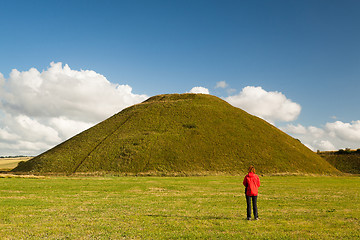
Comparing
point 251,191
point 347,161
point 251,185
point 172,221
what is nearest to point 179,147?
point 251,185

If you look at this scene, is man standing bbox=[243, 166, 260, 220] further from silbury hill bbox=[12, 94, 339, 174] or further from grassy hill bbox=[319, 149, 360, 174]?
grassy hill bbox=[319, 149, 360, 174]

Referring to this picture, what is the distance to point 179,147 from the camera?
79.1m

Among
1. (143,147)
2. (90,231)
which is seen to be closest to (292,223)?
(90,231)

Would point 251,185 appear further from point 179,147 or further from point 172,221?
point 179,147

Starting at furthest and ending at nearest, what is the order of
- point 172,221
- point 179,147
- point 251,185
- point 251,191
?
point 179,147 → point 251,185 → point 251,191 → point 172,221

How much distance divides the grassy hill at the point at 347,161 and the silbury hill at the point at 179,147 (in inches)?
1433

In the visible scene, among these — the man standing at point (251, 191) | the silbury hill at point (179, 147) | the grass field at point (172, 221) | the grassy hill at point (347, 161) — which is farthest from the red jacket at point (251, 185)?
the grassy hill at point (347, 161)

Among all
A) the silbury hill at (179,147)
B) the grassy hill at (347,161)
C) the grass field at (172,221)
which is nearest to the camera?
the grass field at (172,221)

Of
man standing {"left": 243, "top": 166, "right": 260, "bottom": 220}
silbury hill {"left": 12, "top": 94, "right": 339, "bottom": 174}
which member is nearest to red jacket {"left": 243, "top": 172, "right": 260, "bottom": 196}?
man standing {"left": 243, "top": 166, "right": 260, "bottom": 220}

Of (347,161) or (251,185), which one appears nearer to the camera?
(251,185)

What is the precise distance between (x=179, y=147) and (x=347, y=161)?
86937 millimetres

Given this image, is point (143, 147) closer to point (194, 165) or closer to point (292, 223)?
point (194, 165)

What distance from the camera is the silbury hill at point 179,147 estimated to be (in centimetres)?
7256

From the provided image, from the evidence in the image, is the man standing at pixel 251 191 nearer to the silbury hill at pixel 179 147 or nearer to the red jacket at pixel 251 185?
the red jacket at pixel 251 185
